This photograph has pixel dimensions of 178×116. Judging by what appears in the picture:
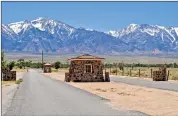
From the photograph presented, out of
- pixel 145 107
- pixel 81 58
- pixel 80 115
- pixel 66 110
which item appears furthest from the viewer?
pixel 81 58

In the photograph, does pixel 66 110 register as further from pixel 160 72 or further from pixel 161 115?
pixel 160 72

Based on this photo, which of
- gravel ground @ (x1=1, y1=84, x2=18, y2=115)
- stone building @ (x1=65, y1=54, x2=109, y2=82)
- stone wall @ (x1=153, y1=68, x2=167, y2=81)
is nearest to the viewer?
gravel ground @ (x1=1, y1=84, x2=18, y2=115)

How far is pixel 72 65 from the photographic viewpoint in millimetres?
51750

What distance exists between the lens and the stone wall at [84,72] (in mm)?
51469

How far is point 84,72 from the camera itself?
51.9 metres

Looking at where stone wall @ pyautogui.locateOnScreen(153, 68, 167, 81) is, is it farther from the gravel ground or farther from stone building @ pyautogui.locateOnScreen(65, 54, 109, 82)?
the gravel ground

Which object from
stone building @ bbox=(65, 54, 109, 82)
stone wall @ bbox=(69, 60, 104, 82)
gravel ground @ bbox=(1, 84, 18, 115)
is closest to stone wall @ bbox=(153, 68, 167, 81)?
stone building @ bbox=(65, 54, 109, 82)

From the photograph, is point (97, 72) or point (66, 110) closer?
point (66, 110)

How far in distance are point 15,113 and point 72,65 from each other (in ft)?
112

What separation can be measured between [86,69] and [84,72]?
426 mm

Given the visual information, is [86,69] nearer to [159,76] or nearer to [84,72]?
[84,72]

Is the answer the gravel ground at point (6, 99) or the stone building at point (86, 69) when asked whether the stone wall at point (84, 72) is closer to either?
the stone building at point (86, 69)

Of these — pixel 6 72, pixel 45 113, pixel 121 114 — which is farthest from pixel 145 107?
pixel 6 72

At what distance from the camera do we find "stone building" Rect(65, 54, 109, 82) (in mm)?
51375
